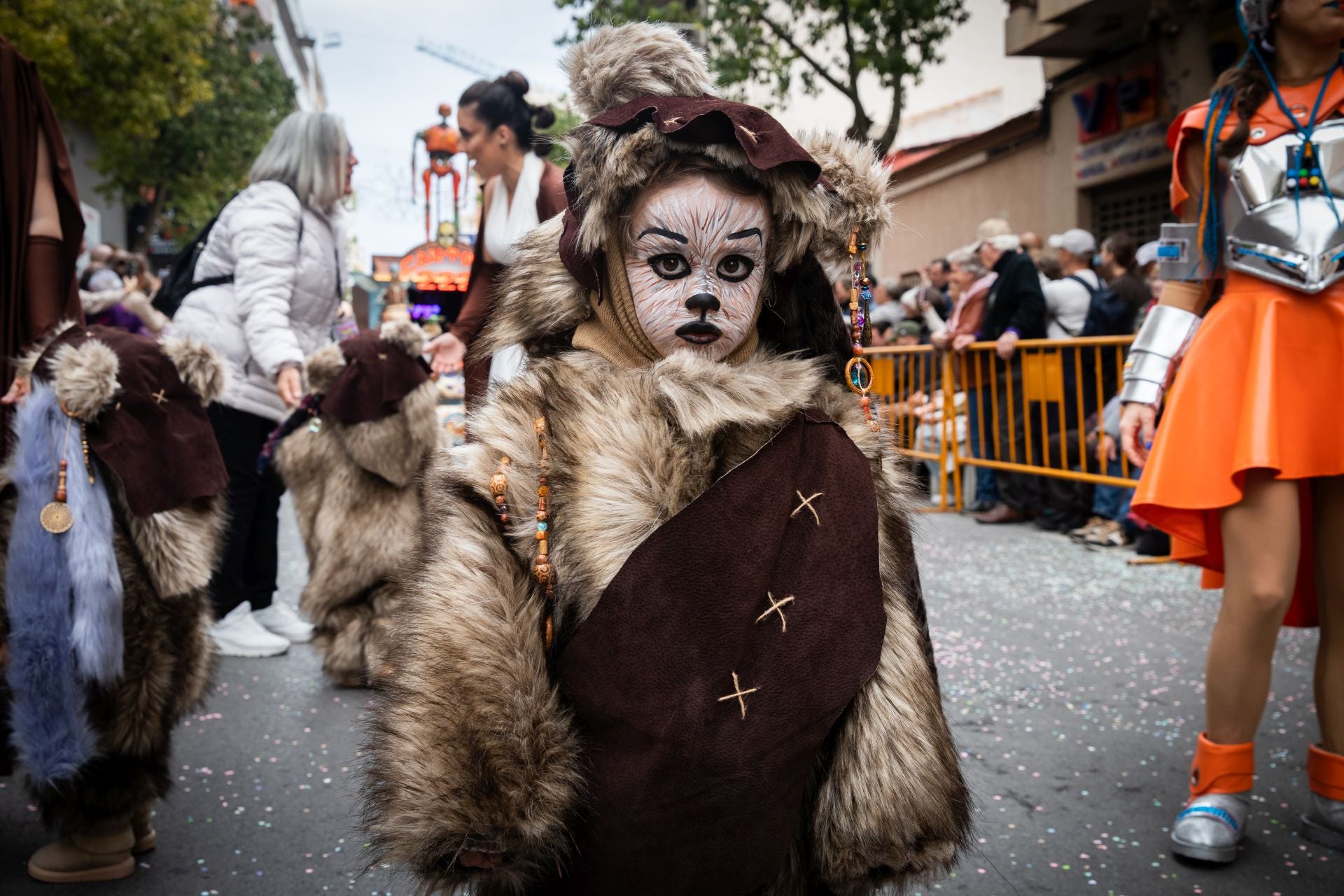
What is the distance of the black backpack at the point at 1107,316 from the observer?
742 centimetres

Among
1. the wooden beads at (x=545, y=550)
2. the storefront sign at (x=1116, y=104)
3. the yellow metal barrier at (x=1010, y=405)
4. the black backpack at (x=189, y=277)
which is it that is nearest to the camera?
the wooden beads at (x=545, y=550)

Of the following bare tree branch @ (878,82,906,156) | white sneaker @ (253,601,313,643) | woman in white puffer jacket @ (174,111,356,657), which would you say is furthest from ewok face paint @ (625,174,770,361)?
bare tree branch @ (878,82,906,156)

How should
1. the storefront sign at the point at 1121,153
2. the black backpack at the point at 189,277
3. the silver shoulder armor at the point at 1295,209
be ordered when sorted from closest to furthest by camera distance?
1. the silver shoulder armor at the point at 1295,209
2. the black backpack at the point at 189,277
3. the storefront sign at the point at 1121,153

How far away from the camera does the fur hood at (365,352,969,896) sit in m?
1.52

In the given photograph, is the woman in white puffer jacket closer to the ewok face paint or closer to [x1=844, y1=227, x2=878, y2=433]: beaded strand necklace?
the ewok face paint

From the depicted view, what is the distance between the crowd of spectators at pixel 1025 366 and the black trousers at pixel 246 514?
380 centimetres

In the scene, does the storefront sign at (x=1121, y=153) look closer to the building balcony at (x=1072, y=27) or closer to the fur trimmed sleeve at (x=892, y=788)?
the building balcony at (x=1072, y=27)

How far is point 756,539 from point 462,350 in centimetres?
265

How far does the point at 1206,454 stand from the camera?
2764mm

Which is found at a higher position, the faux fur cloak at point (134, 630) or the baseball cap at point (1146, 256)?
the baseball cap at point (1146, 256)

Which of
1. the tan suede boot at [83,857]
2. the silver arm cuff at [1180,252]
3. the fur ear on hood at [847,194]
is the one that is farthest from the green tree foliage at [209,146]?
the fur ear on hood at [847,194]

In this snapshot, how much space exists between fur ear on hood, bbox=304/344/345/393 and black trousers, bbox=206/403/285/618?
257 mm

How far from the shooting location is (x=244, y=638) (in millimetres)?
4930

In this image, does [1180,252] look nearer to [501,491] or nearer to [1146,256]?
[501,491]
